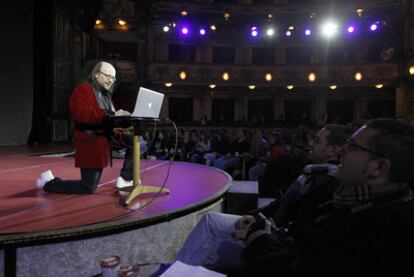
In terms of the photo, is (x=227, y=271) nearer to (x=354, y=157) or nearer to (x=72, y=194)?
(x=354, y=157)

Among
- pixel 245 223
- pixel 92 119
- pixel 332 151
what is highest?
pixel 92 119

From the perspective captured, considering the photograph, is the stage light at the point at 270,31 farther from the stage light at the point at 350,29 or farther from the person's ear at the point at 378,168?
the person's ear at the point at 378,168

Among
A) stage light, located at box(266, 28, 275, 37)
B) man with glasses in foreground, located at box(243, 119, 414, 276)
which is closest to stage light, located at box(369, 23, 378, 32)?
stage light, located at box(266, 28, 275, 37)

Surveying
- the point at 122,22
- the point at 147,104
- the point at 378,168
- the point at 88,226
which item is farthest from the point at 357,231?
the point at 122,22

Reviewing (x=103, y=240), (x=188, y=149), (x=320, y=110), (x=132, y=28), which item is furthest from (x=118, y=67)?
(x=103, y=240)

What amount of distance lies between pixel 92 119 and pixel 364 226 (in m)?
2.27

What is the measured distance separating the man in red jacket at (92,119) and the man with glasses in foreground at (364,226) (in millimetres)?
1836

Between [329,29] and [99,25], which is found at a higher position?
[329,29]

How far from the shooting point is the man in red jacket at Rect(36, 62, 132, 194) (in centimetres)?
303

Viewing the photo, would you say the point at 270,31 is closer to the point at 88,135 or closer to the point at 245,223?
the point at 88,135

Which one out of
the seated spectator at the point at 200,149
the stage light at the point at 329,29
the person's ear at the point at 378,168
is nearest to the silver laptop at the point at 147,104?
the person's ear at the point at 378,168

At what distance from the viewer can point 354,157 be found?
162cm

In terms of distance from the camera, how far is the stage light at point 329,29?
56.6 ft

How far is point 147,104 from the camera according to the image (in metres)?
2.96
